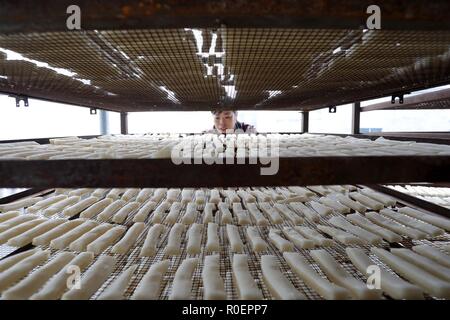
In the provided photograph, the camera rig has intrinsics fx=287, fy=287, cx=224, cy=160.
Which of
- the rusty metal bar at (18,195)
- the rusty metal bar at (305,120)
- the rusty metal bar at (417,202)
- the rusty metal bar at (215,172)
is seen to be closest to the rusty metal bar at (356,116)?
the rusty metal bar at (305,120)

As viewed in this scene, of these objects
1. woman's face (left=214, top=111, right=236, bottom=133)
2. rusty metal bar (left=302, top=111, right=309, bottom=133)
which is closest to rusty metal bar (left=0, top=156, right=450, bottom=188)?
rusty metal bar (left=302, top=111, right=309, bottom=133)

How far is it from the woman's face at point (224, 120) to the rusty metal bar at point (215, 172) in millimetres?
2932

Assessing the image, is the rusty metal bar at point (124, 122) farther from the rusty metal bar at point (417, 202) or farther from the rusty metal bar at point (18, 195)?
the rusty metal bar at point (417, 202)

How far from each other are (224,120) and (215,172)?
298 centimetres

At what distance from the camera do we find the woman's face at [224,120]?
11.6ft

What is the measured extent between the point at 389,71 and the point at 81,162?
1.18 m

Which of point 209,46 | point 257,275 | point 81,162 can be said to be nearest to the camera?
point 81,162

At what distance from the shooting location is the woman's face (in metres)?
3.53

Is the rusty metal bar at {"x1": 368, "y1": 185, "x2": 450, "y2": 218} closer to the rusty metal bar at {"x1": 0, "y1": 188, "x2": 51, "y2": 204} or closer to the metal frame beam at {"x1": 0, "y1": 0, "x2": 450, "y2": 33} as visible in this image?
the metal frame beam at {"x1": 0, "y1": 0, "x2": 450, "y2": 33}

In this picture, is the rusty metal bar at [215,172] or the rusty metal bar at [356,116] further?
the rusty metal bar at [356,116]

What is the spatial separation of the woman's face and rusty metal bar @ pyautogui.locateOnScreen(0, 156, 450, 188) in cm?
293

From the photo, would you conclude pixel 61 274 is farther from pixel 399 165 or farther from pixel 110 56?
pixel 399 165

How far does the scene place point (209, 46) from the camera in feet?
→ 2.82
